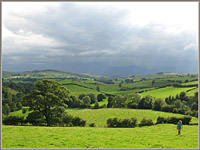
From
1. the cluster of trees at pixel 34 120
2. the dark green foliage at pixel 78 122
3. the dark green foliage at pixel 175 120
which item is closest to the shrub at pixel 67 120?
the cluster of trees at pixel 34 120

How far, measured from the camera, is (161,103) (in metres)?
67.9

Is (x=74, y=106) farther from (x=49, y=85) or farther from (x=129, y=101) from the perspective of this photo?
(x=49, y=85)

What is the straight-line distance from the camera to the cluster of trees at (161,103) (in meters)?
62.6

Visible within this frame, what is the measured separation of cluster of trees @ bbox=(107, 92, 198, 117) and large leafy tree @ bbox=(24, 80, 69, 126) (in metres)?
49.6

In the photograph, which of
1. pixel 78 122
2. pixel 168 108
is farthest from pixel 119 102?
pixel 78 122

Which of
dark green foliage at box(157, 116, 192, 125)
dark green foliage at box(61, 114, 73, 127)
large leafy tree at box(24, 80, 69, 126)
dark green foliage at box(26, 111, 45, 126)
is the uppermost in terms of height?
large leafy tree at box(24, 80, 69, 126)

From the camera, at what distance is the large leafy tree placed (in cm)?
2566

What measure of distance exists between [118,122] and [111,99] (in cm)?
6223

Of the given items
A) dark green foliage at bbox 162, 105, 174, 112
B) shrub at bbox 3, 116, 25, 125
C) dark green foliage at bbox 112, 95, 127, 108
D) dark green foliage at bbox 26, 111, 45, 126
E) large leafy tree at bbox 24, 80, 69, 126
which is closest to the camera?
dark green foliage at bbox 26, 111, 45, 126

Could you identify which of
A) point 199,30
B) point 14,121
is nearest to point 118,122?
point 14,121

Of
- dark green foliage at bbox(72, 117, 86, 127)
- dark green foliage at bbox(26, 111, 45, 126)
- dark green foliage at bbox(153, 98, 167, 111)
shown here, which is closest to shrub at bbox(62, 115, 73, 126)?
dark green foliage at bbox(72, 117, 86, 127)

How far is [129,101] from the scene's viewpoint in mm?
81625

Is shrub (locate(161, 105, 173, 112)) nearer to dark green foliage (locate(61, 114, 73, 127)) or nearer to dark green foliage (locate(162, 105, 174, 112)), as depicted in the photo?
dark green foliage (locate(162, 105, 174, 112))

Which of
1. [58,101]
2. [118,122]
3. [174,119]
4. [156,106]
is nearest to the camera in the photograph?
[58,101]
